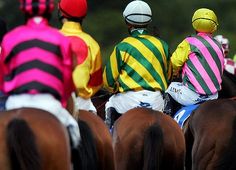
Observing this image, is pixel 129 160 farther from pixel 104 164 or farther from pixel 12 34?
pixel 12 34

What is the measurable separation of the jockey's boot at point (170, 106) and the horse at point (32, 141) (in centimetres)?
400

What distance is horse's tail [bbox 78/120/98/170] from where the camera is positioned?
8.63 metres

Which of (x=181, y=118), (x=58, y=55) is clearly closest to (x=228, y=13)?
(x=181, y=118)

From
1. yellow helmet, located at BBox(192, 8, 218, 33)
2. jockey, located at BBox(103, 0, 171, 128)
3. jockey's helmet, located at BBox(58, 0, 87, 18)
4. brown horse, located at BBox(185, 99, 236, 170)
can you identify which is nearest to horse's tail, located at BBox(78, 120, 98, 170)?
jockey's helmet, located at BBox(58, 0, 87, 18)

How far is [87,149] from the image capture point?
8.86 metres

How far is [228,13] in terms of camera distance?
24406 mm

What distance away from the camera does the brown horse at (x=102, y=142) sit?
30.1 feet

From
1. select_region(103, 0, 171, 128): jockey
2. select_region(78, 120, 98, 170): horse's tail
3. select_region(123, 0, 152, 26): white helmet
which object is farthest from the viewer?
select_region(123, 0, 152, 26): white helmet

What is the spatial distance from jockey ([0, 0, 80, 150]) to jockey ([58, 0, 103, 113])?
152 centimetres

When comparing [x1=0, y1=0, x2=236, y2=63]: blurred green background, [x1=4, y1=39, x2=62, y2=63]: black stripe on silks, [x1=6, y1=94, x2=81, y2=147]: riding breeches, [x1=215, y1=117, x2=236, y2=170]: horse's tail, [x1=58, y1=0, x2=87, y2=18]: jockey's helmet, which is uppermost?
[x1=4, y1=39, x2=62, y2=63]: black stripe on silks

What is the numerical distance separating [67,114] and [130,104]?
2704 millimetres

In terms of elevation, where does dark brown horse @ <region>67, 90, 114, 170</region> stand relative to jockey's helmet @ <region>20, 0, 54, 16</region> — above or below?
below

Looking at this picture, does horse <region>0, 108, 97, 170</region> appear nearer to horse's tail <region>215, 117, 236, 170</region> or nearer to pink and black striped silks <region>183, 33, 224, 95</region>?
horse's tail <region>215, 117, 236, 170</region>

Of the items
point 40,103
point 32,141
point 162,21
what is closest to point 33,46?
point 40,103
